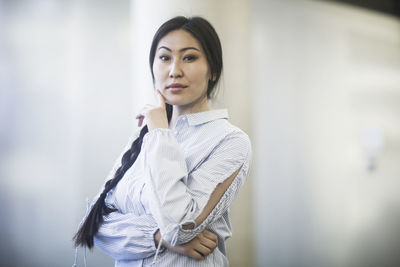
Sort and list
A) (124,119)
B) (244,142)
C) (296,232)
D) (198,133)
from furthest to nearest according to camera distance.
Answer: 1. (296,232)
2. (124,119)
3. (198,133)
4. (244,142)

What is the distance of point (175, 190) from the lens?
100cm

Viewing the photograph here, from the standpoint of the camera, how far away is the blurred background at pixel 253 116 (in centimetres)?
171

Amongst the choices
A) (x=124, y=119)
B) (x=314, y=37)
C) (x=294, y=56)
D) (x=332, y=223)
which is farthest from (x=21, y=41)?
(x=332, y=223)

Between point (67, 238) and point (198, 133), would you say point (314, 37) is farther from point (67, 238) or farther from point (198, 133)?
point (67, 238)

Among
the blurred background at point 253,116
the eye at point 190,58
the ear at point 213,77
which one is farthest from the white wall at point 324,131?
the eye at point 190,58

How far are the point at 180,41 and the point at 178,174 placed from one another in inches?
19.4

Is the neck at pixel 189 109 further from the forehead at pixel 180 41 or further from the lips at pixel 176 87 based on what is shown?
the forehead at pixel 180 41

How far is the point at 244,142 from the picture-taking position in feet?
3.68

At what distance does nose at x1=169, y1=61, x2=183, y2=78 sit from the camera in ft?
3.94

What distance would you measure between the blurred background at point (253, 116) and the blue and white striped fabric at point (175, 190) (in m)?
0.56

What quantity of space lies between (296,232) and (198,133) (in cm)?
158

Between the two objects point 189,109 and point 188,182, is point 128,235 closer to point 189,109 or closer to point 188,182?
point 188,182

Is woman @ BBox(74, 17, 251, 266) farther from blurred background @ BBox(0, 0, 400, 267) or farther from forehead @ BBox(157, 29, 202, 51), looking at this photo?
blurred background @ BBox(0, 0, 400, 267)

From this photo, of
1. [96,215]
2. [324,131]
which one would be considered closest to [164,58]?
[96,215]
